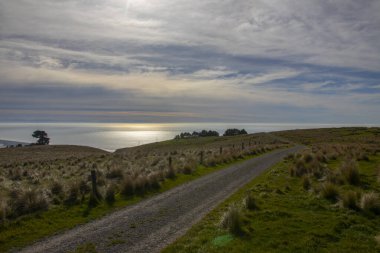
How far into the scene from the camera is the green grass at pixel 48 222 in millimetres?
9664

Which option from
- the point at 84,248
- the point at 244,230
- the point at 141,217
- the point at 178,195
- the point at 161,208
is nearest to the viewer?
the point at 84,248

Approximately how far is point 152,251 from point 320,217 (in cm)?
599

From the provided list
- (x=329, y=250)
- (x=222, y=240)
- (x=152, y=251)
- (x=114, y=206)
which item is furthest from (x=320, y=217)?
(x=114, y=206)

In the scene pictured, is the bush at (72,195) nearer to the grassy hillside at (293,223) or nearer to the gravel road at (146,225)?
the gravel road at (146,225)

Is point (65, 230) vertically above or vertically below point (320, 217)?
below

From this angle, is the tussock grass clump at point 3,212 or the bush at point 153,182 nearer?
the tussock grass clump at point 3,212

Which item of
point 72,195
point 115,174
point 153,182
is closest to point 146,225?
point 72,195

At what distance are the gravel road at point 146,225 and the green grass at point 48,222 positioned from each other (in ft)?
1.63

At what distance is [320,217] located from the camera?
1095cm

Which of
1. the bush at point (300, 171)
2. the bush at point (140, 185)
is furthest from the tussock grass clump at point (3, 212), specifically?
the bush at point (300, 171)

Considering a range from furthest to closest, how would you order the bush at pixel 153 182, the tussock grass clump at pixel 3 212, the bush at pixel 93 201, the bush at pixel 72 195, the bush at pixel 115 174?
the bush at pixel 115 174
the bush at pixel 153 182
the bush at pixel 72 195
the bush at pixel 93 201
the tussock grass clump at pixel 3 212

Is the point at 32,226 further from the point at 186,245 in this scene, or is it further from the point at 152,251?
the point at 186,245

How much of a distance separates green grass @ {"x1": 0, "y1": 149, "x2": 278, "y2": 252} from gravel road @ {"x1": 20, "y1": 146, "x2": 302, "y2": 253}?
50cm

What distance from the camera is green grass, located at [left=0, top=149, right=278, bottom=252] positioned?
9664 mm
